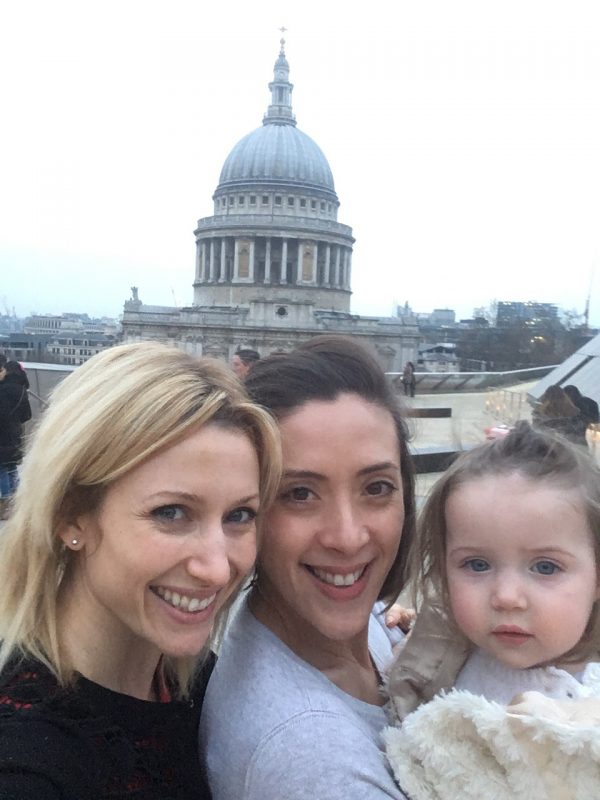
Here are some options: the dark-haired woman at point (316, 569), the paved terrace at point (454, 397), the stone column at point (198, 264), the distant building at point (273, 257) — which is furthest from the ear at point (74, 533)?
the stone column at point (198, 264)

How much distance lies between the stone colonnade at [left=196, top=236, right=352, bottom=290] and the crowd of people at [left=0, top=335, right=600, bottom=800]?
189 feet

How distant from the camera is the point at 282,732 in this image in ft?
5.17

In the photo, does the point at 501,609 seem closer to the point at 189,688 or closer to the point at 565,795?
the point at 565,795

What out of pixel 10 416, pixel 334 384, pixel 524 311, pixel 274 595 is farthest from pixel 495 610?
pixel 524 311

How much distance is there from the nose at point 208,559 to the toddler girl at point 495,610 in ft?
1.59

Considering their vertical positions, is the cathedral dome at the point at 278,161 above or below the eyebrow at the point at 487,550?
above

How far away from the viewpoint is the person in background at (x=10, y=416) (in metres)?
7.23

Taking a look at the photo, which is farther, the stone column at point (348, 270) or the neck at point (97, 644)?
the stone column at point (348, 270)

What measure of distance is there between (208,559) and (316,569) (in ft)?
1.00

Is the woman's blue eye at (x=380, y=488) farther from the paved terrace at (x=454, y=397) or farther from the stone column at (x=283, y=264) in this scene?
the stone column at (x=283, y=264)

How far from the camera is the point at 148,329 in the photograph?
169ft

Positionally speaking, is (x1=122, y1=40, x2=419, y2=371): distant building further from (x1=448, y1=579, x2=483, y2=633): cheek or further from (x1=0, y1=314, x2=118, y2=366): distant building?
(x1=448, y1=579, x2=483, y2=633): cheek

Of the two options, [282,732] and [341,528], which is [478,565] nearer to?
[341,528]

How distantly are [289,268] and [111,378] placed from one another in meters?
59.4
